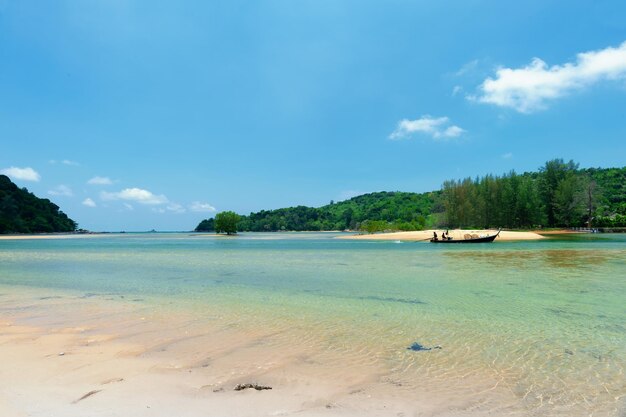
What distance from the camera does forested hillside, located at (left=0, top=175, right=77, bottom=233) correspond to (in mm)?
134125

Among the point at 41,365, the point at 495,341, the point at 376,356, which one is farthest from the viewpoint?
the point at 495,341

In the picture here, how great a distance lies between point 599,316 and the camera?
930cm

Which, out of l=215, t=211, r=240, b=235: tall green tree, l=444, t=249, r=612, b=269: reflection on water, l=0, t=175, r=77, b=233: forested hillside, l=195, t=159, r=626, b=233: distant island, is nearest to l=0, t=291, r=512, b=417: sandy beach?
l=444, t=249, r=612, b=269: reflection on water

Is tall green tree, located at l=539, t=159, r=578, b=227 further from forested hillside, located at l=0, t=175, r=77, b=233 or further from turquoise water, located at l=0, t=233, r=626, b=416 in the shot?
forested hillside, located at l=0, t=175, r=77, b=233

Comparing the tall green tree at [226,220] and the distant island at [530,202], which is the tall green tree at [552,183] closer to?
the distant island at [530,202]

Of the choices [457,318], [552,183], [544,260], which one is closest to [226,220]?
[552,183]

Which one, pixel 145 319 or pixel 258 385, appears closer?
pixel 258 385

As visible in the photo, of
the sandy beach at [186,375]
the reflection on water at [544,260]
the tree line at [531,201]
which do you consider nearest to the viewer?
the sandy beach at [186,375]

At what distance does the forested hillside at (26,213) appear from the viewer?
13412 centimetres

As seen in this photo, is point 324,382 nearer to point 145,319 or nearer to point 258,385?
point 258,385

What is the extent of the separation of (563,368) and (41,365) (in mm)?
7800

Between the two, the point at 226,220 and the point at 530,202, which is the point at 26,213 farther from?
the point at 530,202

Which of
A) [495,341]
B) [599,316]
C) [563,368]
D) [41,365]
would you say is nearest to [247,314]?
[41,365]

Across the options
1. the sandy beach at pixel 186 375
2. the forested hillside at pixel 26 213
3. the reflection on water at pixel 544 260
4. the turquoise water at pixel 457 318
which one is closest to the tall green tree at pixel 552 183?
the reflection on water at pixel 544 260
